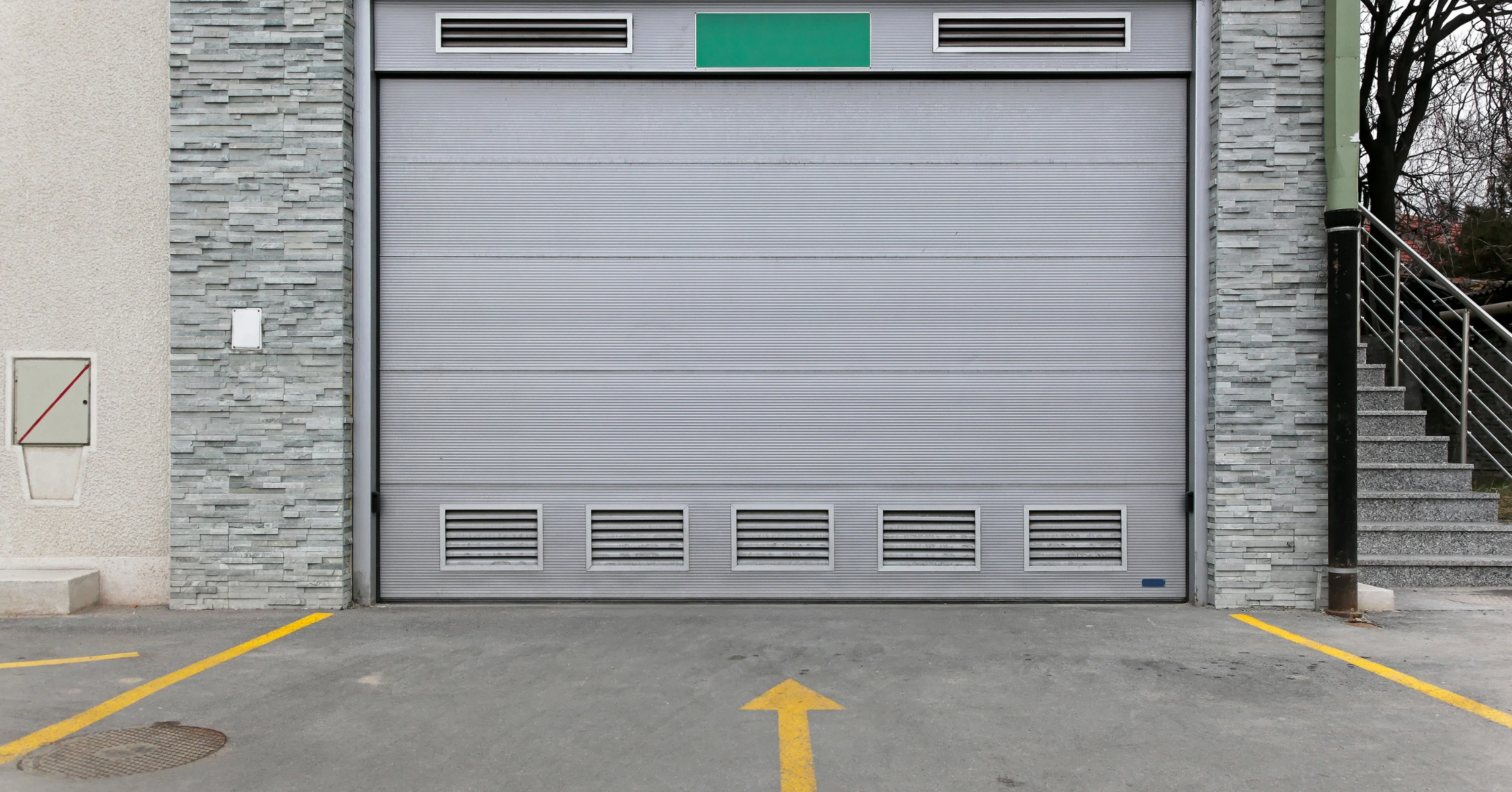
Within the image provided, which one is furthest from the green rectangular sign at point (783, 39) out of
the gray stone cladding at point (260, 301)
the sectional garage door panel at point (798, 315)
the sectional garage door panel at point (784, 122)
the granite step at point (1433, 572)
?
the granite step at point (1433, 572)

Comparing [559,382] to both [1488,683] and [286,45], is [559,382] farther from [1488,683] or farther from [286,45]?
[1488,683]

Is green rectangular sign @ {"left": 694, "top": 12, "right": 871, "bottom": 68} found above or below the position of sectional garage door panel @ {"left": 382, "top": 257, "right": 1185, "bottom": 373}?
above

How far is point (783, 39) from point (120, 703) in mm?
5780

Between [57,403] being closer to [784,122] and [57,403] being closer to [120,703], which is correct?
[120,703]

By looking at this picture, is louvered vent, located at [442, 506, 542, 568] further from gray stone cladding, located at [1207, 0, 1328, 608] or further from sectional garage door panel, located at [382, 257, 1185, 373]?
gray stone cladding, located at [1207, 0, 1328, 608]

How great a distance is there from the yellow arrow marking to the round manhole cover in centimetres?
243

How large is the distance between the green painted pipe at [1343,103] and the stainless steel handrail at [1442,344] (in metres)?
1.74

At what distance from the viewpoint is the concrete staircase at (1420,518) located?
735 centimetres

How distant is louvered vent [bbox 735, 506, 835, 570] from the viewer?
7.00m

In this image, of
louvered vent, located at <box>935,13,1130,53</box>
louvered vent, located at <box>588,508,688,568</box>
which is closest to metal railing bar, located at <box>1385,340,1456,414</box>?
louvered vent, located at <box>935,13,1130,53</box>

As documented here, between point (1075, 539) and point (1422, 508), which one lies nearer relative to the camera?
point (1075, 539)

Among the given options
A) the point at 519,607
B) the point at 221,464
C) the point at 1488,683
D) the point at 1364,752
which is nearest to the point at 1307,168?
the point at 1488,683

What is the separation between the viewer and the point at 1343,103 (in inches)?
259

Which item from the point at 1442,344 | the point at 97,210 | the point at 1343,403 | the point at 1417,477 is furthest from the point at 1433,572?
the point at 97,210
